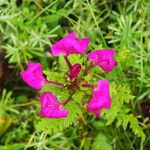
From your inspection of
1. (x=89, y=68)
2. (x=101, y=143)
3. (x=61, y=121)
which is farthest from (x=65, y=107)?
(x=101, y=143)

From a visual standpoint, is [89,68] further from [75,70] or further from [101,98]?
[101,98]

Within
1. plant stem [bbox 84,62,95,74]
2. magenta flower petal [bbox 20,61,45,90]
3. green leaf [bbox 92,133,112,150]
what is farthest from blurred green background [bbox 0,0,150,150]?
magenta flower petal [bbox 20,61,45,90]

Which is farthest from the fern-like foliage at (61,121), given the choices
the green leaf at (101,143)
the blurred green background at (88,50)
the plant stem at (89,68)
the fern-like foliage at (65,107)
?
the green leaf at (101,143)

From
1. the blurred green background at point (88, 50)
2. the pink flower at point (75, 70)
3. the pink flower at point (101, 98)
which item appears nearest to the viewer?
the pink flower at point (101, 98)

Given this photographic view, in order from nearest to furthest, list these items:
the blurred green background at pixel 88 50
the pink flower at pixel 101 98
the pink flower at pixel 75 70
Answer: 1. the pink flower at pixel 101 98
2. the pink flower at pixel 75 70
3. the blurred green background at pixel 88 50

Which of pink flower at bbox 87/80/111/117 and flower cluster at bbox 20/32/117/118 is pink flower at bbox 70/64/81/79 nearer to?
flower cluster at bbox 20/32/117/118

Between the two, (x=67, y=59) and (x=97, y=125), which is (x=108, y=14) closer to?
(x=97, y=125)

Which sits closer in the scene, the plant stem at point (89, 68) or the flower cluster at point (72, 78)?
the flower cluster at point (72, 78)

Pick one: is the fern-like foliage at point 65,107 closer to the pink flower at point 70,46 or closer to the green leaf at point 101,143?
the pink flower at point 70,46

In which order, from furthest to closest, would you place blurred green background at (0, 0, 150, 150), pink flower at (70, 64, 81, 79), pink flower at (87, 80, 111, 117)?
blurred green background at (0, 0, 150, 150) < pink flower at (70, 64, 81, 79) < pink flower at (87, 80, 111, 117)
